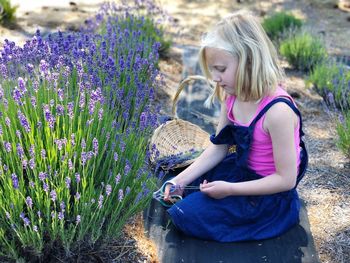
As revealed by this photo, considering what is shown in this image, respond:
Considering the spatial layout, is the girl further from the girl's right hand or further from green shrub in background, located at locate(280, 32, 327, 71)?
green shrub in background, located at locate(280, 32, 327, 71)

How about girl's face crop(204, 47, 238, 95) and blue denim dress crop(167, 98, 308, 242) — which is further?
blue denim dress crop(167, 98, 308, 242)

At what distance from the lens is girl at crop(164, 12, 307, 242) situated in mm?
2645

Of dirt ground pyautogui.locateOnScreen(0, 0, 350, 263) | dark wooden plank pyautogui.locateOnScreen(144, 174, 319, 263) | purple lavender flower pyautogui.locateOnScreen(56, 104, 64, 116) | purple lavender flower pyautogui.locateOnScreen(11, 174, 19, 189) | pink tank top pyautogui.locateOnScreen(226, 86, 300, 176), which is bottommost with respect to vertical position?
dirt ground pyautogui.locateOnScreen(0, 0, 350, 263)

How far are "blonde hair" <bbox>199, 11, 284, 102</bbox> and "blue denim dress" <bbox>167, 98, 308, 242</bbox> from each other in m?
0.22

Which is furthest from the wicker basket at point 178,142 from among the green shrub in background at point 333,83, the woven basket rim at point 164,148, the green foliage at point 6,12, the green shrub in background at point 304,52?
the green foliage at point 6,12

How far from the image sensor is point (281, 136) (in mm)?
2650

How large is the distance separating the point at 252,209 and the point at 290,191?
24 cm

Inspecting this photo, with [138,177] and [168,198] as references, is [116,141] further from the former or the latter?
[168,198]

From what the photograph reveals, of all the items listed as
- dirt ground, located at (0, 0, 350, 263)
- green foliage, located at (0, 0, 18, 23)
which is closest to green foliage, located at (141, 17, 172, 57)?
dirt ground, located at (0, 0, 350, 263)

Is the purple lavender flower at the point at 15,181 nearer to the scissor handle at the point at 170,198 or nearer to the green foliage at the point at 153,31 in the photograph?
the scissor handle at the point at 170,198

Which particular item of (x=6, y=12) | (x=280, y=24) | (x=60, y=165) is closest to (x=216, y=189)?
(x=60, y=165)

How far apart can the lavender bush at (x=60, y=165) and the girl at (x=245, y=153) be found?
0.41 metres

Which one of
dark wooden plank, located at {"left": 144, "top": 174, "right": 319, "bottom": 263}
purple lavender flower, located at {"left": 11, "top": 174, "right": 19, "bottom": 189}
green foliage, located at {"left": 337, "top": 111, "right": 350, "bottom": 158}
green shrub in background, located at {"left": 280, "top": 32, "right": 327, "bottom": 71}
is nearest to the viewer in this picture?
purple lavender flower, located at {"left": 11, "top": 174, "right": 19, "bottom": 189}

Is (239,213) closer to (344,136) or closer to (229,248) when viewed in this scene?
(229,248)
